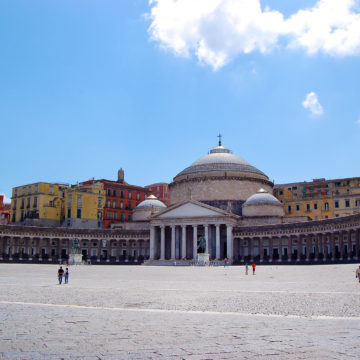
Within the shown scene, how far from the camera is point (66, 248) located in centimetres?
8825

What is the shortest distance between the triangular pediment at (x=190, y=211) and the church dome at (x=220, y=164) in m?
16.8

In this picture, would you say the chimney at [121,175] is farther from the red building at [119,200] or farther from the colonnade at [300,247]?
the colonnade at [300,247]

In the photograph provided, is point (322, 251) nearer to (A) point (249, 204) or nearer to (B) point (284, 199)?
(A) point (249, 204)

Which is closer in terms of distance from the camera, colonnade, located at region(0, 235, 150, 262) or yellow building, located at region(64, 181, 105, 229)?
colonnade, located at region(0, 235, 150, 262)

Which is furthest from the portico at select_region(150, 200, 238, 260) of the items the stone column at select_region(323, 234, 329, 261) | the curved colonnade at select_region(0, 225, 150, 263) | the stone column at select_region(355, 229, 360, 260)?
the stone column at select_region(355, 229, 360, 260)

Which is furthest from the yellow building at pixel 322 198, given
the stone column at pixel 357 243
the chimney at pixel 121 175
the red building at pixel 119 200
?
the chimney at pixel 121 175


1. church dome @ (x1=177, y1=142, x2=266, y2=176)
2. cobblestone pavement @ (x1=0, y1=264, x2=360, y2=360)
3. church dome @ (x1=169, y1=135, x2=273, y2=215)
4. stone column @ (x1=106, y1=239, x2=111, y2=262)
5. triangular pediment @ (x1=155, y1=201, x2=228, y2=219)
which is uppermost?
church dome @ (x1=177, y1=142, x2=266, y2=176)

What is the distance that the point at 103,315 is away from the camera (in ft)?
47.7

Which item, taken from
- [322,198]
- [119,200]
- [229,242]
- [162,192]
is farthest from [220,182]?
[162,192]

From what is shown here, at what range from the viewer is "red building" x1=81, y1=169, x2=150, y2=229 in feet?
326

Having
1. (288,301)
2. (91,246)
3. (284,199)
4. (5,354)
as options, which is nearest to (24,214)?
→ (91,246)

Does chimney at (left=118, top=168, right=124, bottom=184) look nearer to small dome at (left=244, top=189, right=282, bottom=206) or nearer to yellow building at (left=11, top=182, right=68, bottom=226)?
yellow building at (left=11, top=182, right=68, bottom=226)

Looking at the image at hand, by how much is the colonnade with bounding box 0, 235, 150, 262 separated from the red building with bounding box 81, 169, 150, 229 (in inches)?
369

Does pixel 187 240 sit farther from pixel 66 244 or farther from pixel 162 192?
pixel 162 192
